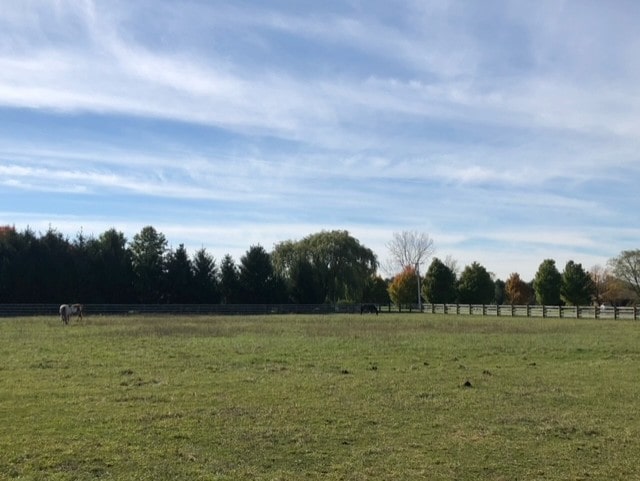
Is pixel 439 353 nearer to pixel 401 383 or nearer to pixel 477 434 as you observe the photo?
pixel 401 383

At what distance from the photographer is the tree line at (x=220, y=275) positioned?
63.1m

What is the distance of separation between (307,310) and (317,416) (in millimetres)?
55618

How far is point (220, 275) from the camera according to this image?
7300cm

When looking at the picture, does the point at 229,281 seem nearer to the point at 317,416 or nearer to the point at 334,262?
the point at 334,262

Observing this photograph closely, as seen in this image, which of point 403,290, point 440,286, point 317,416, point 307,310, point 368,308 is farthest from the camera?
point 403,290

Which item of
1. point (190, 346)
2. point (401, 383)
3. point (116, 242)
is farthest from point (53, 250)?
point (401, 383)

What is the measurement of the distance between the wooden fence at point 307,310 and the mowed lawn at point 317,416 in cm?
3446

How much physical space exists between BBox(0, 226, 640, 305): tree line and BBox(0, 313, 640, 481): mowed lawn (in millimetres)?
49487

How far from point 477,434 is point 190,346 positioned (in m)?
13.6

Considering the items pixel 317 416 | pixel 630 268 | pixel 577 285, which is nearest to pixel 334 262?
pixel 577 285

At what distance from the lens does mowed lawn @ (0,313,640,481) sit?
6719 mm

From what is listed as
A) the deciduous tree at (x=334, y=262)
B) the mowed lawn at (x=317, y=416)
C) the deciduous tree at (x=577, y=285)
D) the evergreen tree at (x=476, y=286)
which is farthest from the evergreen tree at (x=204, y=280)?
the mowed lawn at (x=317, y=416)

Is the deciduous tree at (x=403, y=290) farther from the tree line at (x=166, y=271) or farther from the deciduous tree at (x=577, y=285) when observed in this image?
the deciduous tree at (x=577, y=285)

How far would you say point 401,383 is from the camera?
1250 centimetres
